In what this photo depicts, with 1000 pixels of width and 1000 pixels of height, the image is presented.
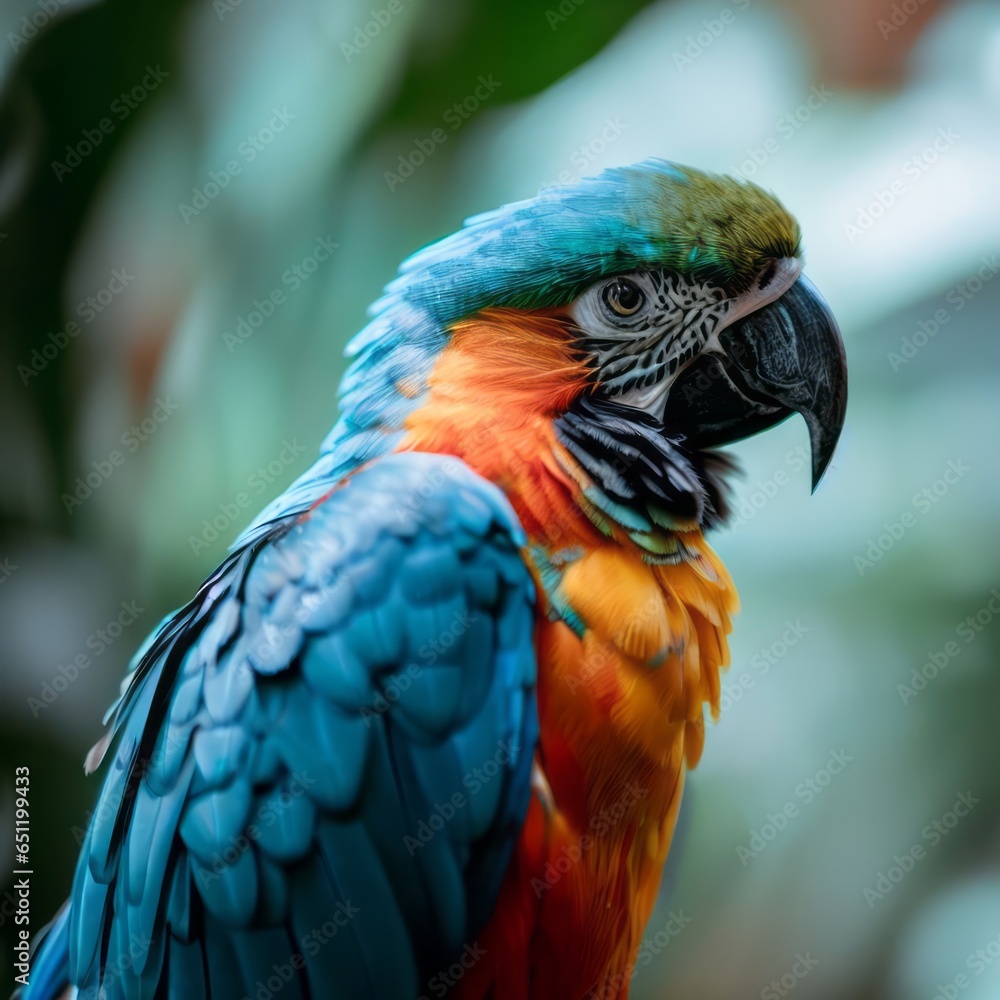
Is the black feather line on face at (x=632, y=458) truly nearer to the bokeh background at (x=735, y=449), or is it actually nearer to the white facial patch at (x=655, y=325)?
the white facial patch at (x=655, y=325)

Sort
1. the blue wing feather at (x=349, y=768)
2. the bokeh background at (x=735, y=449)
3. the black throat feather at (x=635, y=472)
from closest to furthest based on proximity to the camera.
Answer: the blue wing feather at (x=349, y=768)
the black throat feather at (x=635, y=472)
the bokeh background at (x=735, y=449)

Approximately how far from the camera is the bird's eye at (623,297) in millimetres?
933

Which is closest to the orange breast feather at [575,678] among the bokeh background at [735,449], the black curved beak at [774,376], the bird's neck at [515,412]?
the bird's neck at [515,412]

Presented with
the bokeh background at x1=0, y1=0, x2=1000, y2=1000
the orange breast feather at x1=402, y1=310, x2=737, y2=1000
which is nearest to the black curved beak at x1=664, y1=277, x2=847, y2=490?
the orange breast feather at x1=402, y1=310, x2=737, y2=1000

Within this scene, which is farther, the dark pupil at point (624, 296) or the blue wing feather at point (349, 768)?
the dark pupil at point (624, 296)

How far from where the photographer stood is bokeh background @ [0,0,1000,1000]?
121 cm

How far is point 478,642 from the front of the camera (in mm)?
801

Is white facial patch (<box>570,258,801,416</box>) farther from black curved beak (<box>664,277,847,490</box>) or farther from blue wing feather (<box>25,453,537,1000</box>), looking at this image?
blue wing feather (<box>25,453,537,1000</box>)

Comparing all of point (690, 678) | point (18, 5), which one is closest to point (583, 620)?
point (690, 678)

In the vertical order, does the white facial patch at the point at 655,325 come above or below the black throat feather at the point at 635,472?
above

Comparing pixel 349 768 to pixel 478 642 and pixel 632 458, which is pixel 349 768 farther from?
pixel 632 458

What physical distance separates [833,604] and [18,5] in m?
1.41

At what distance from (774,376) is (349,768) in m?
0.59

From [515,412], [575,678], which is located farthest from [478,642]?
[515,412]
